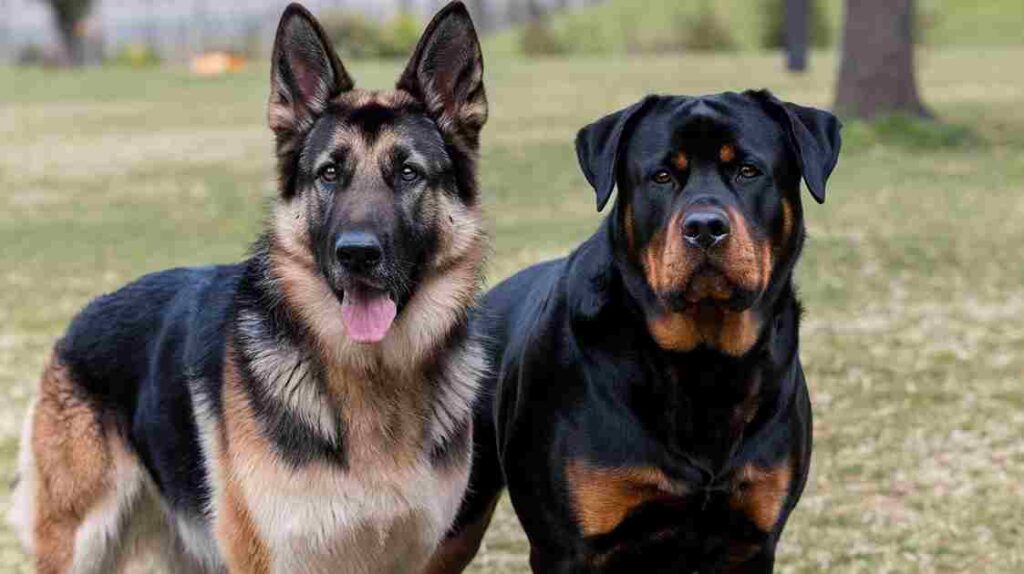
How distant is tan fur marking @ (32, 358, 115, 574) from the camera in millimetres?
5949

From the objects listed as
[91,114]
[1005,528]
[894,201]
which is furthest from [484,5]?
[1005,528]

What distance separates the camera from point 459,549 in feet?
21.1

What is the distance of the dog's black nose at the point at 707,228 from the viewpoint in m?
5.14

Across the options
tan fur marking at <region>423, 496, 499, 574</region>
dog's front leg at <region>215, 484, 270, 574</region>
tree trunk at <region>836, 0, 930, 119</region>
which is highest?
dog's front leg at <region>215, 484, 270, 574</region>

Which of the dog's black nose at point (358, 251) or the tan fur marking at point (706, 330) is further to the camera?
the tan fur marking at point (706, 330)

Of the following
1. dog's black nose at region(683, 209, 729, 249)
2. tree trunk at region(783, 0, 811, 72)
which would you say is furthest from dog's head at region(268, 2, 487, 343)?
tree trunk at region(783, 0, 811, 72)

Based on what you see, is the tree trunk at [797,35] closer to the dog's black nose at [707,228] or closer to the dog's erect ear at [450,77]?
the dog's erect ear at [450,77]

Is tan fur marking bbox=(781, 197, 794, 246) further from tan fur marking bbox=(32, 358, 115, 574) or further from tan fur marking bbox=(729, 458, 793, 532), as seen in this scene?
tan fur marking bbox=(32, 358, 115, 574)

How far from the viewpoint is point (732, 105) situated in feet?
18.3

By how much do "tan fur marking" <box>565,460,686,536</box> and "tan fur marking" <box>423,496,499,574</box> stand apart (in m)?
0.92

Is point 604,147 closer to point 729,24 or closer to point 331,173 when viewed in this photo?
point 331,173

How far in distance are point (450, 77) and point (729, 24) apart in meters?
54.8

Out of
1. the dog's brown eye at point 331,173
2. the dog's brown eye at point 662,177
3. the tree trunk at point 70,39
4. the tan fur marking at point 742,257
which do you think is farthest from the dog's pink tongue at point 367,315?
the tree trunk at point 70,39

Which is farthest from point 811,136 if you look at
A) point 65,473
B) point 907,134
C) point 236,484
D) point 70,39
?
point 70,39
